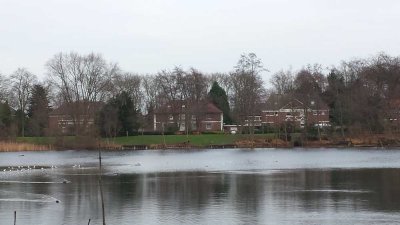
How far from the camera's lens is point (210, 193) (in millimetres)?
35406

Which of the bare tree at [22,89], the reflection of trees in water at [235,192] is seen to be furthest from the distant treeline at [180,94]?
the reflection of trees in water at [235,192]

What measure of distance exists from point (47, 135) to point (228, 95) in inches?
1918

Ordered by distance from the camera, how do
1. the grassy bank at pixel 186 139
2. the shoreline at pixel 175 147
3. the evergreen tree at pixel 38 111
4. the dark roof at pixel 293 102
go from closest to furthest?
the shoreline at pixel 175 147, the grassy bank at pixel 186 139, the evergreen tree at pixel 38 111, the dark roof at pixel 293 102

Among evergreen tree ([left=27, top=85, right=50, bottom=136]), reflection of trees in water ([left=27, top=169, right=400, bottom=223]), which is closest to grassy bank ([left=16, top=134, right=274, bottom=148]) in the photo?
evergreen tree ([left=27, top=85, right=50, bottom=136])

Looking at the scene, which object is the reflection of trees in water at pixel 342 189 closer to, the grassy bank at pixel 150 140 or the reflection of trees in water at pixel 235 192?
the reflection of trees in water at pixel 235 192

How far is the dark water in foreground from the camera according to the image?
88.2 feet

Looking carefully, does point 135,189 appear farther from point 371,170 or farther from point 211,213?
point 371,170

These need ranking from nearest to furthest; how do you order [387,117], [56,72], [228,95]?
[387,117] < [56,72] < [228,95]

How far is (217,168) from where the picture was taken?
2132 inches

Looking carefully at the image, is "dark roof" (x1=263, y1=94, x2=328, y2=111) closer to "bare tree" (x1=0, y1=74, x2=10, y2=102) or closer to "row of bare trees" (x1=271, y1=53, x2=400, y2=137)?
"row of bare trees" (x1=271, y1=53, x2=400, y2=137)

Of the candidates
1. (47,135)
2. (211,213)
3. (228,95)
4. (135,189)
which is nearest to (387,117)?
(228,95)

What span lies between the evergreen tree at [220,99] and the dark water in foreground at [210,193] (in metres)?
68.8

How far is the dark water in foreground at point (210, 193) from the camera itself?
88.2 feet

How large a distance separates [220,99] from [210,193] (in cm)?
9168
